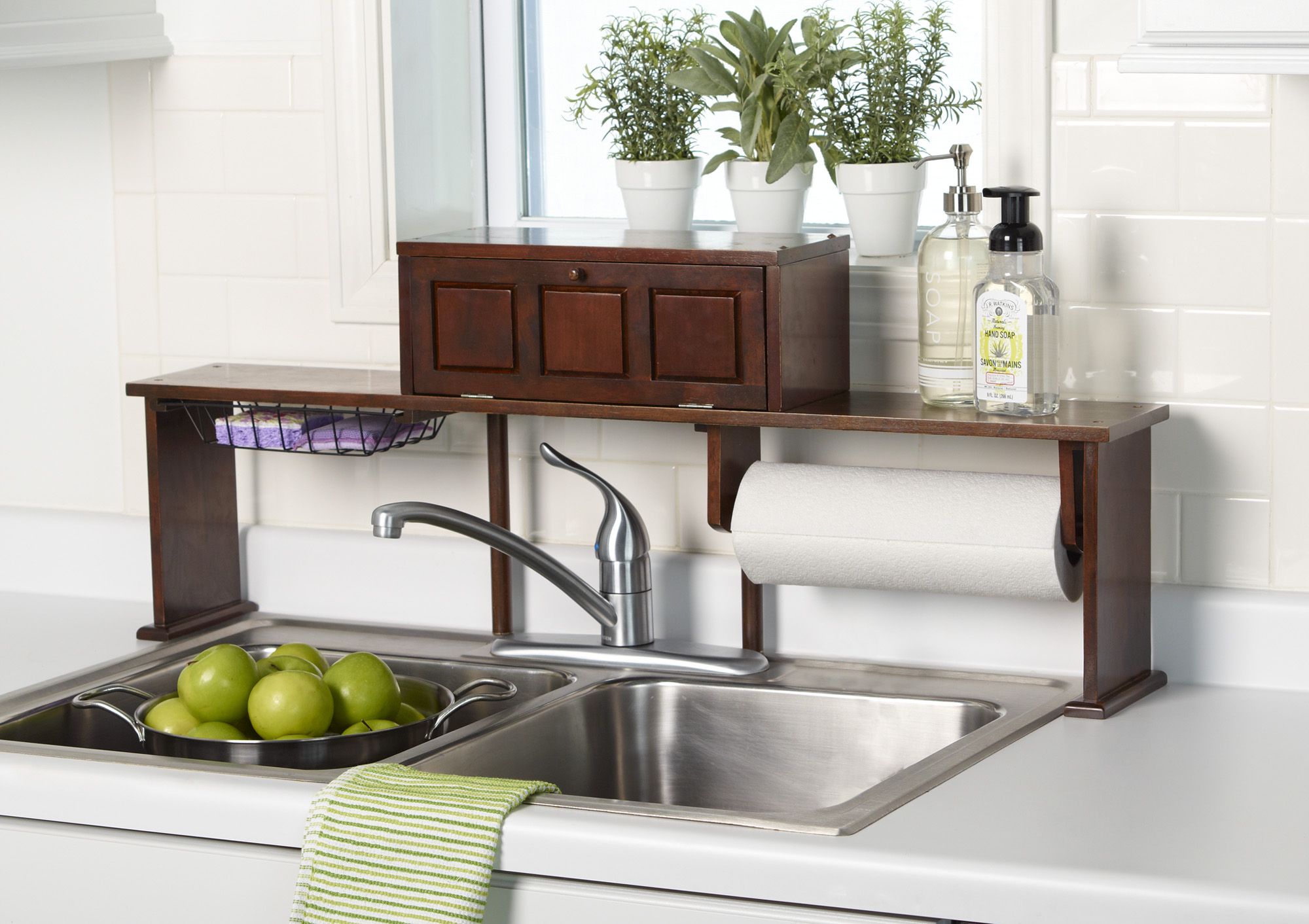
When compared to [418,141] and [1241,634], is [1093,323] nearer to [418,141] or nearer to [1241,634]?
[1241,634]

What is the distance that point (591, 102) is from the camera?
7.00ft

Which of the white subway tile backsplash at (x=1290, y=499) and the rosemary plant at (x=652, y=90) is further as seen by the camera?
the rosemary plant at (x=652, y=90)

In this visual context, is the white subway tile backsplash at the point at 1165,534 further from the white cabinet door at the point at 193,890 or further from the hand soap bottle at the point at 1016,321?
the white cabinet door at the point at 193,890

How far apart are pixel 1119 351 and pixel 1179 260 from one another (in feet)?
0.36

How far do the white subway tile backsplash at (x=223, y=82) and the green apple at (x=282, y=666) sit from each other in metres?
0.70

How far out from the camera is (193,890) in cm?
152

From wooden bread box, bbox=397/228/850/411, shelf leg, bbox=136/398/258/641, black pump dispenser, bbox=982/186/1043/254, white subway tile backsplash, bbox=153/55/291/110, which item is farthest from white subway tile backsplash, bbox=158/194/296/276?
black pump dispenser, bbox=982/186/1043/254

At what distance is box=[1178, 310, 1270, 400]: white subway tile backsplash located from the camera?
1.78 metres

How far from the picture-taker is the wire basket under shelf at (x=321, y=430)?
199 centimetres

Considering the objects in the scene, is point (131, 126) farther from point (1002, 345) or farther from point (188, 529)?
point (1002, 345)

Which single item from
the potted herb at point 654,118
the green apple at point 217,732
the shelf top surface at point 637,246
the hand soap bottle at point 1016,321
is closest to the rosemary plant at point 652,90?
the potted herb at point 654,118

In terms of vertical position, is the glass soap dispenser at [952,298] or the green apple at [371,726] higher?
the glass soap dispenser at [952,298]

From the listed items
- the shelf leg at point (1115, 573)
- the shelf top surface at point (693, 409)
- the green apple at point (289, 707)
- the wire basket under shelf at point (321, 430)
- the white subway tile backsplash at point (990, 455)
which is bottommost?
the green apple at point (289, 707)

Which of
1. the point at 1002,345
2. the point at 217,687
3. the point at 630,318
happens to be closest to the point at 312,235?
the point at 630,318
